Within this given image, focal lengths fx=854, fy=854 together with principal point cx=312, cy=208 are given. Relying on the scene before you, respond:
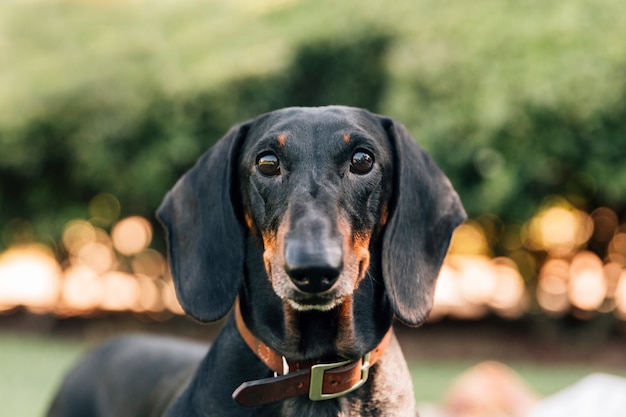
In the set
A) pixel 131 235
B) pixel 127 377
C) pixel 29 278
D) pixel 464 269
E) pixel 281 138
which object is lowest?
pixel 29 278

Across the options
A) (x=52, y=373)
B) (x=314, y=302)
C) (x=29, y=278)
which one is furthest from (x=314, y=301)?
(x=29, y=278)

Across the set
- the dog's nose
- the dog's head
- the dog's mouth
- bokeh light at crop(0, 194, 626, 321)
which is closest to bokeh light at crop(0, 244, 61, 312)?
bokeh light at crop(0, 194, 626, 321)

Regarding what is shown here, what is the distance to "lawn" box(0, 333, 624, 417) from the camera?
862 cm

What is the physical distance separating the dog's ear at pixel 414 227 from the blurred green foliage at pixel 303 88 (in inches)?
277

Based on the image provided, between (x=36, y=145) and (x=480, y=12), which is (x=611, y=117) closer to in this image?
(x=480, y=12)

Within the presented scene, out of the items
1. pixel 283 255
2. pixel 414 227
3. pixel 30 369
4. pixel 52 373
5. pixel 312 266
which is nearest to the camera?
pixel 312 266

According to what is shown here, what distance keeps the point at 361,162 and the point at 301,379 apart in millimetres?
813

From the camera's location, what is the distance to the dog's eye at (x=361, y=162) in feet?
10.2

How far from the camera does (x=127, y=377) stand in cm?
453

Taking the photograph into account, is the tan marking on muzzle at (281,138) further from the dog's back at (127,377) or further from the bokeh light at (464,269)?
the bokeh light at (464,269)

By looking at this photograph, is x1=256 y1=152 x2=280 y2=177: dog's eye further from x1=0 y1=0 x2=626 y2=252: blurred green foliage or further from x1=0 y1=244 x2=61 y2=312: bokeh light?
x1=0 y1=244 x2=61 y2=312: bokeh light

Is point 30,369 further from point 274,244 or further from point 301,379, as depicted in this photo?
point 274,244

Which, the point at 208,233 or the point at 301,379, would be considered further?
the point at 208,233

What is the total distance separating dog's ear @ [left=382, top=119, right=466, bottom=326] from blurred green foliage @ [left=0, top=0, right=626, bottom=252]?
7035 mm
